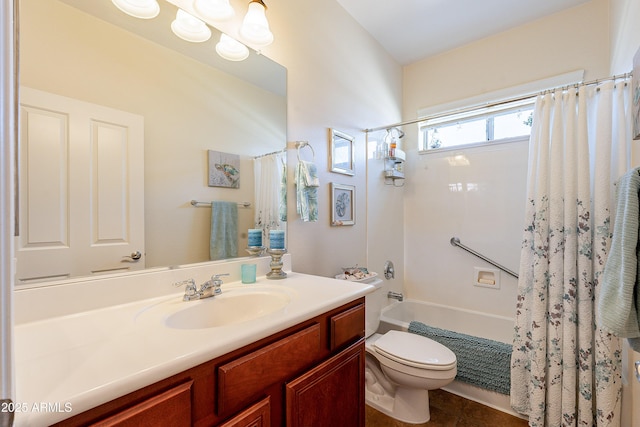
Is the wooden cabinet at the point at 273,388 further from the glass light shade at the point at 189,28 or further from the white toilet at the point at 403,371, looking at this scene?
the glass light shade at the point at 189,28

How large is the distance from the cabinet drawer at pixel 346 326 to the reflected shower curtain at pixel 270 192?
59 centimetres

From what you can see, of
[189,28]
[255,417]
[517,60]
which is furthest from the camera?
[517,60]

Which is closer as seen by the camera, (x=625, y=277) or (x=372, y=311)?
(x=625, y=277)

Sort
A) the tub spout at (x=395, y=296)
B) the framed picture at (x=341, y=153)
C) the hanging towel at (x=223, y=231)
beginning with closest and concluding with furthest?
the hanging towel at (x=223, y=231)
the framed picture at (x=341, y=153)
the tub spout at (x=395, y=296)

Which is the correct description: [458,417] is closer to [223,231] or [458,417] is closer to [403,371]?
[403,371]

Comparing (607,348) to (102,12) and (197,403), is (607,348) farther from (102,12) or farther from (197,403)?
(102,12)

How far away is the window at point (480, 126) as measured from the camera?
90.0 inches

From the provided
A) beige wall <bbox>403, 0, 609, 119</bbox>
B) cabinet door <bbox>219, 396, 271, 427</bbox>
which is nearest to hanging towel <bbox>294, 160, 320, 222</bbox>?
cabinet door <bbox>219, 396, 271, 427</bbox>

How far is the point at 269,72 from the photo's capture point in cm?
150

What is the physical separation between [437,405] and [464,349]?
0.39 m

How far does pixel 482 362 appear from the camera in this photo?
1809 millimetres

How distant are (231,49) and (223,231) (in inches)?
34.1

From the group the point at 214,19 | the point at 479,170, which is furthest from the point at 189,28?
the point at 479,170

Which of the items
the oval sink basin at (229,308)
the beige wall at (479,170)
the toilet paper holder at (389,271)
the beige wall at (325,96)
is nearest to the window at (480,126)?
the beige wall at (479,170)
